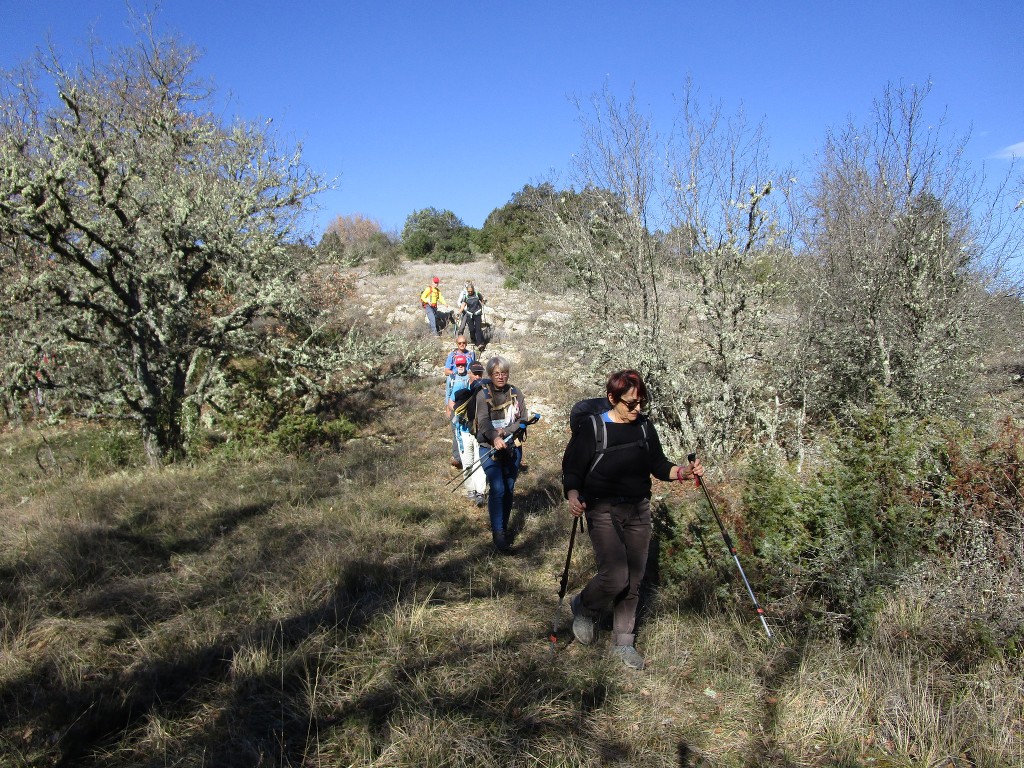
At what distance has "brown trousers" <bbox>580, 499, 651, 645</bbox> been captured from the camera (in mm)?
3701

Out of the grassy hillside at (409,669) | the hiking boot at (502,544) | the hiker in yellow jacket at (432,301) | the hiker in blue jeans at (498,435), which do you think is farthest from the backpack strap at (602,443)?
the hiker in yellow jacket at (432,301)

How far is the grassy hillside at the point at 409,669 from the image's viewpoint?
2861 millimetres

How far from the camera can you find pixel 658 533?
4.84m

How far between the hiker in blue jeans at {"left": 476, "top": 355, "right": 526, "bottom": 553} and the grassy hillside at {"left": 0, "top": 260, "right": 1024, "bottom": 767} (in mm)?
327

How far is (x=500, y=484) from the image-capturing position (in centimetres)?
560

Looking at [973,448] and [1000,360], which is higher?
[1000,360]

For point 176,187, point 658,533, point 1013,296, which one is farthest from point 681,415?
point 176,187

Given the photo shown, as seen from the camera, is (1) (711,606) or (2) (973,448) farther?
(2) (973,448)

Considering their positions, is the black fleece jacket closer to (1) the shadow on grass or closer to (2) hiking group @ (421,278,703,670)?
(2) hiking group @ (421,278,703,670)

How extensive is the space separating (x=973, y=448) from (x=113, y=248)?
359 inches

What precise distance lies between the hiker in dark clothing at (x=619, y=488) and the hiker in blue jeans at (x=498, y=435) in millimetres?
1771

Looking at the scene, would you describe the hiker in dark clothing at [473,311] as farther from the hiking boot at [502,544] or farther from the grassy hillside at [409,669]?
the hiking boot at [502,544]

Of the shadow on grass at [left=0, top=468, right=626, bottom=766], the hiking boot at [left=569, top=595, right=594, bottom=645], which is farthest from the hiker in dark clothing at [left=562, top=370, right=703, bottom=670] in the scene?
the shadow on grass at [left=0, top=468, right=626, bottom=766]

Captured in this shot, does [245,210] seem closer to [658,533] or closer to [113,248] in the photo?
[113,248]
